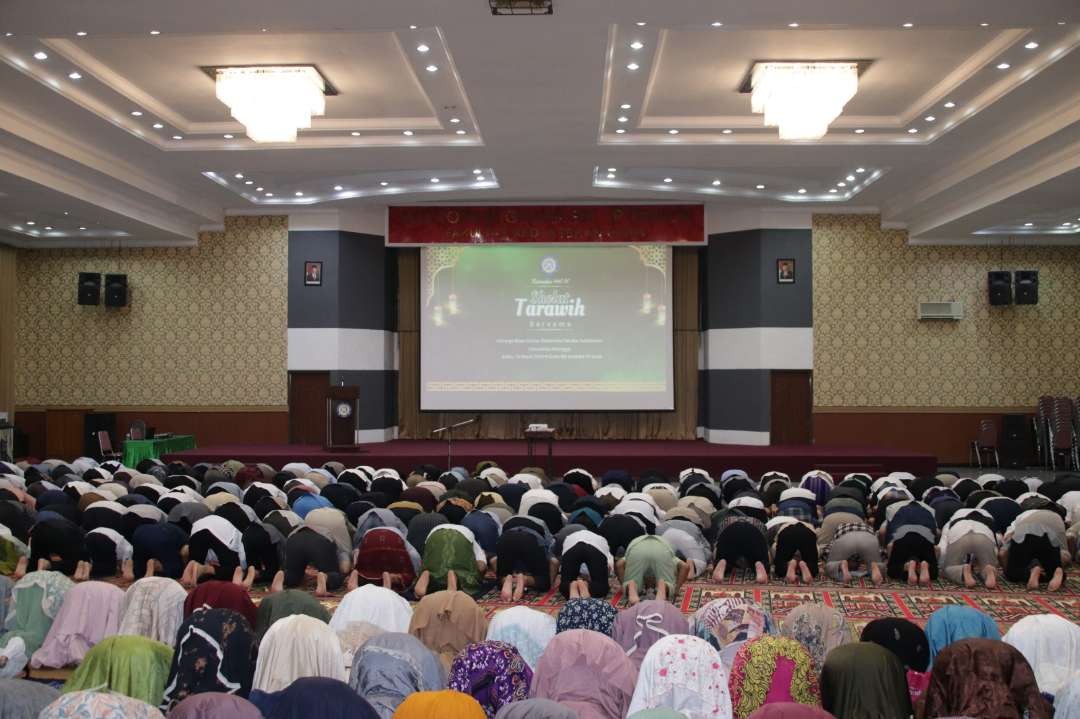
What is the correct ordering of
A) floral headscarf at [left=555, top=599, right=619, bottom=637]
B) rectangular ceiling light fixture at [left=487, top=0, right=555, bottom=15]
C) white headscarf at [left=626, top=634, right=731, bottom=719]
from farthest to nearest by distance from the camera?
rectangular ceiling light fixture at [left=487, top=0, right=555, bottom=15] → floral headscarf at [left=555, top=599, right=619, bottom=637] → white headscarf at [left=626, top=634, right=731, bottom=719]

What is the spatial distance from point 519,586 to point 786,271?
8805mm

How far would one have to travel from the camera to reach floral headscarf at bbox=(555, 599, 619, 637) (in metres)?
4.47

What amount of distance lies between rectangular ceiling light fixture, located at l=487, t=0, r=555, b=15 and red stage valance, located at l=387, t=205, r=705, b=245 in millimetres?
7443

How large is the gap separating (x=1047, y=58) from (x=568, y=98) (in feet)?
13.0

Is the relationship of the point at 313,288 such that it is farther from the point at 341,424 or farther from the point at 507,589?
the point at 507,589

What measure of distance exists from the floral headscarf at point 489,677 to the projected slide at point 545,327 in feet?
36.4

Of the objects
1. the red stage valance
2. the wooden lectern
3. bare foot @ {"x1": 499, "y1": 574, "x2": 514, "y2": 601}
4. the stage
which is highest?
the red stage valance

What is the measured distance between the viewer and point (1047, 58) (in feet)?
26.1

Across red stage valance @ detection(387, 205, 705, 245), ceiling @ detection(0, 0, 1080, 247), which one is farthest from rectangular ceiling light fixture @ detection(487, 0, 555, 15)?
red stage valance @ detection(387, 205, 705, 245)

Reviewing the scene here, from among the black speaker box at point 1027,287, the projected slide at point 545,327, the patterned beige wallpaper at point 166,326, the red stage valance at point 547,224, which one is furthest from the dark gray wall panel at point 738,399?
the patterned beige wallpaper at point 166,326

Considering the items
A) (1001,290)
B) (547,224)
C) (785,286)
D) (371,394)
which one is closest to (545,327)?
(547,224)

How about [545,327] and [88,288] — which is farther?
[545,327]

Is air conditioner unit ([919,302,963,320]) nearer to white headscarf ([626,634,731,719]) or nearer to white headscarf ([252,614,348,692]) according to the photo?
white headscarf ([626,634,731,719])

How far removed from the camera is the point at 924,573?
694 centimetres
